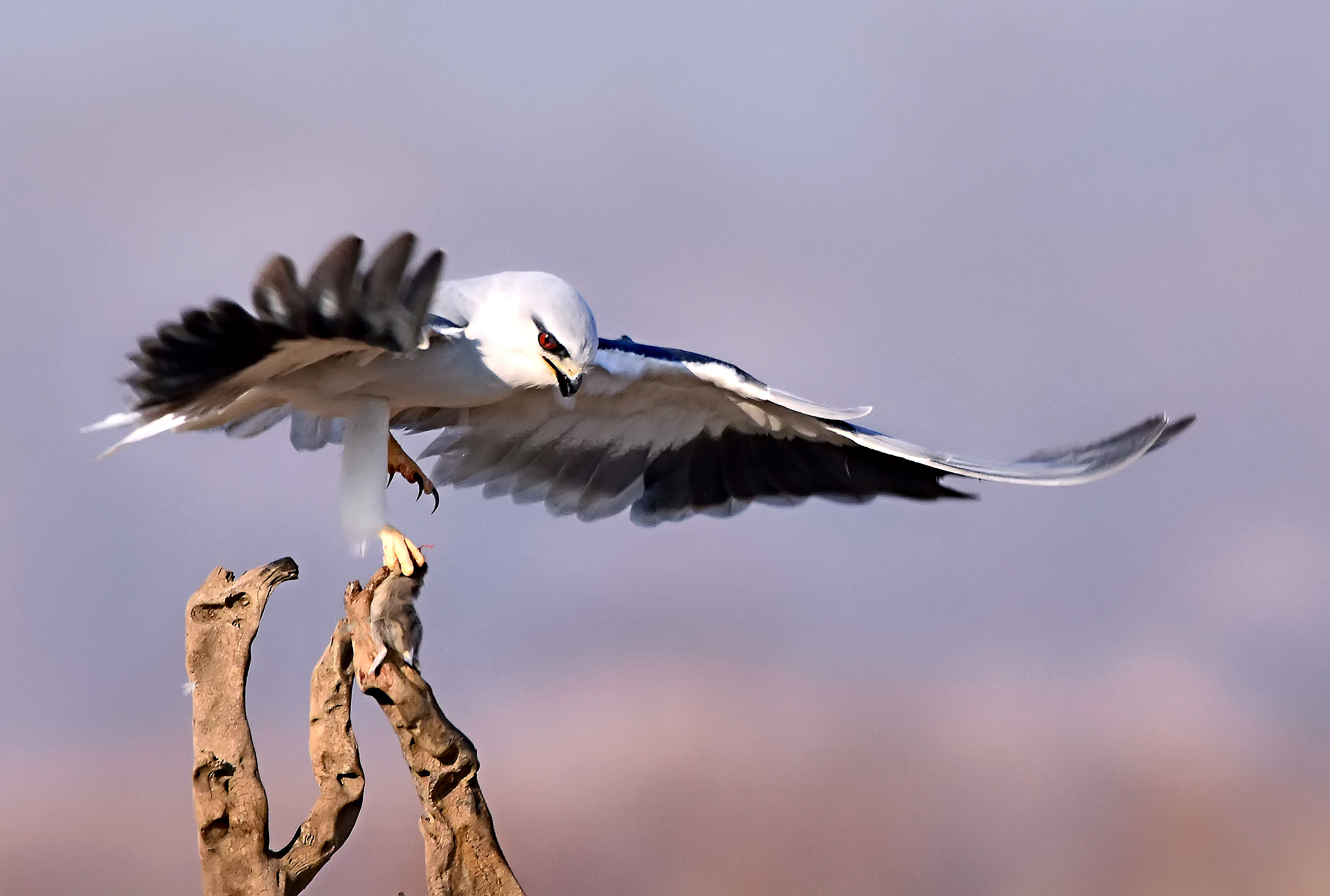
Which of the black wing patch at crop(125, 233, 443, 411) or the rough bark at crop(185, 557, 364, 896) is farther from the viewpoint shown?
the rough bark at crop(185, 557, 364, 896)

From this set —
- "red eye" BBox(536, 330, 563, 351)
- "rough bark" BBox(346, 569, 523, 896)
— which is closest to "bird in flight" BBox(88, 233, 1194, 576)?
"red eye" BBox(536, 330, 563, 351)

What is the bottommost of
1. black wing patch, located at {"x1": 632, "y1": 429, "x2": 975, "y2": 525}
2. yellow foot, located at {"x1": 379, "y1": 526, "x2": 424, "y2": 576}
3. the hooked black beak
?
yellow foot, located at {"x1": 379, "y1": 526, "x2": 424, "y2": 576}

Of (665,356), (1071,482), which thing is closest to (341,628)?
(665,356)

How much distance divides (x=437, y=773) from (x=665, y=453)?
80.2 inches

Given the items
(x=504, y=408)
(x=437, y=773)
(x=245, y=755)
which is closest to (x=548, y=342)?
(x=504, y=408)

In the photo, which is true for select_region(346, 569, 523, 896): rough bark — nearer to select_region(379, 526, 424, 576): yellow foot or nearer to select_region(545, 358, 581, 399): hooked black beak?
select_region(379, 526, 424, 576): yellow foot

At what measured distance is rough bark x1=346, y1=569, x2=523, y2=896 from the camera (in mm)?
4027

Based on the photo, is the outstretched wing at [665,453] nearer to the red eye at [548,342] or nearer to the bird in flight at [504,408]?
the bird in flight at [504,408]

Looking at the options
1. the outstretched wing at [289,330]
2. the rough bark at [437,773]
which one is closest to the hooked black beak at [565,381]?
the outstretched wing at [289,330]

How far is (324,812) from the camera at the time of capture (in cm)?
412

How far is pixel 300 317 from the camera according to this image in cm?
366

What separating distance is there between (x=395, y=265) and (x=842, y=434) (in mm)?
2366

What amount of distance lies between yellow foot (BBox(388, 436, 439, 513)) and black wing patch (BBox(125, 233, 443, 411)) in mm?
1465

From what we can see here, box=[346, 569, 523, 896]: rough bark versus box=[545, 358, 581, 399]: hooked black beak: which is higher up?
box=[545, 358, 581, 399]: hooked black beak
